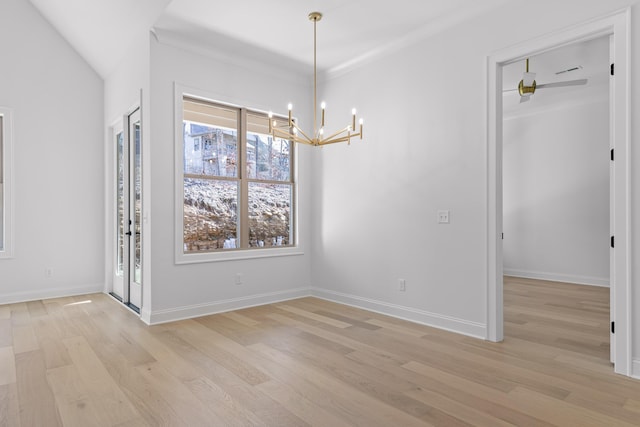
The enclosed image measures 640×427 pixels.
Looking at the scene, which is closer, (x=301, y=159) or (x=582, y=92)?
(x=301, y=159)

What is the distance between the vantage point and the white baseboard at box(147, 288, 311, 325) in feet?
13.1

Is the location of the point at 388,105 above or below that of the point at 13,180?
above

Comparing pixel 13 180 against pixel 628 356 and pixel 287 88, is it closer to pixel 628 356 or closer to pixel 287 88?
pixel 287 88

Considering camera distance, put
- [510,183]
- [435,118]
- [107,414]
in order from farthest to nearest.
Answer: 1. [510,183]
2. [435,118]
3. [107,414]

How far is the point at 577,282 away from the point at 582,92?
9.93 ft

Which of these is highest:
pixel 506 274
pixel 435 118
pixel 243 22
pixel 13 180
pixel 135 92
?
pixel 243 22

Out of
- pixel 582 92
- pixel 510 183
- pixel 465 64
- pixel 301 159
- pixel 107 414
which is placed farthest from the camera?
pixel 510 183

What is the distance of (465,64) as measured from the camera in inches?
143

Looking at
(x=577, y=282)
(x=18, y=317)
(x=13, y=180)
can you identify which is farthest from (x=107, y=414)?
(x=577, y=282)

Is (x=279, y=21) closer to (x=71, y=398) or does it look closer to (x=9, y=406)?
(x=71, y=398)

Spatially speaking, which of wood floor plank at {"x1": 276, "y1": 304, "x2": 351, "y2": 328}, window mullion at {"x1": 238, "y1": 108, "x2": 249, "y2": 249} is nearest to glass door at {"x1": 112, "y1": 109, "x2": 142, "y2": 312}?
window mullion at {"x1": 238, "y1": 108, "x2": 249, "y2": 249}

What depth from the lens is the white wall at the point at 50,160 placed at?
4941mm

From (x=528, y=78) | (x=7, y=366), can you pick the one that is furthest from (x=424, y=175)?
(x=7, y=366)

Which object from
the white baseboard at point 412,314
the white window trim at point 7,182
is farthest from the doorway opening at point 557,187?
the white window trim at point 7,182
